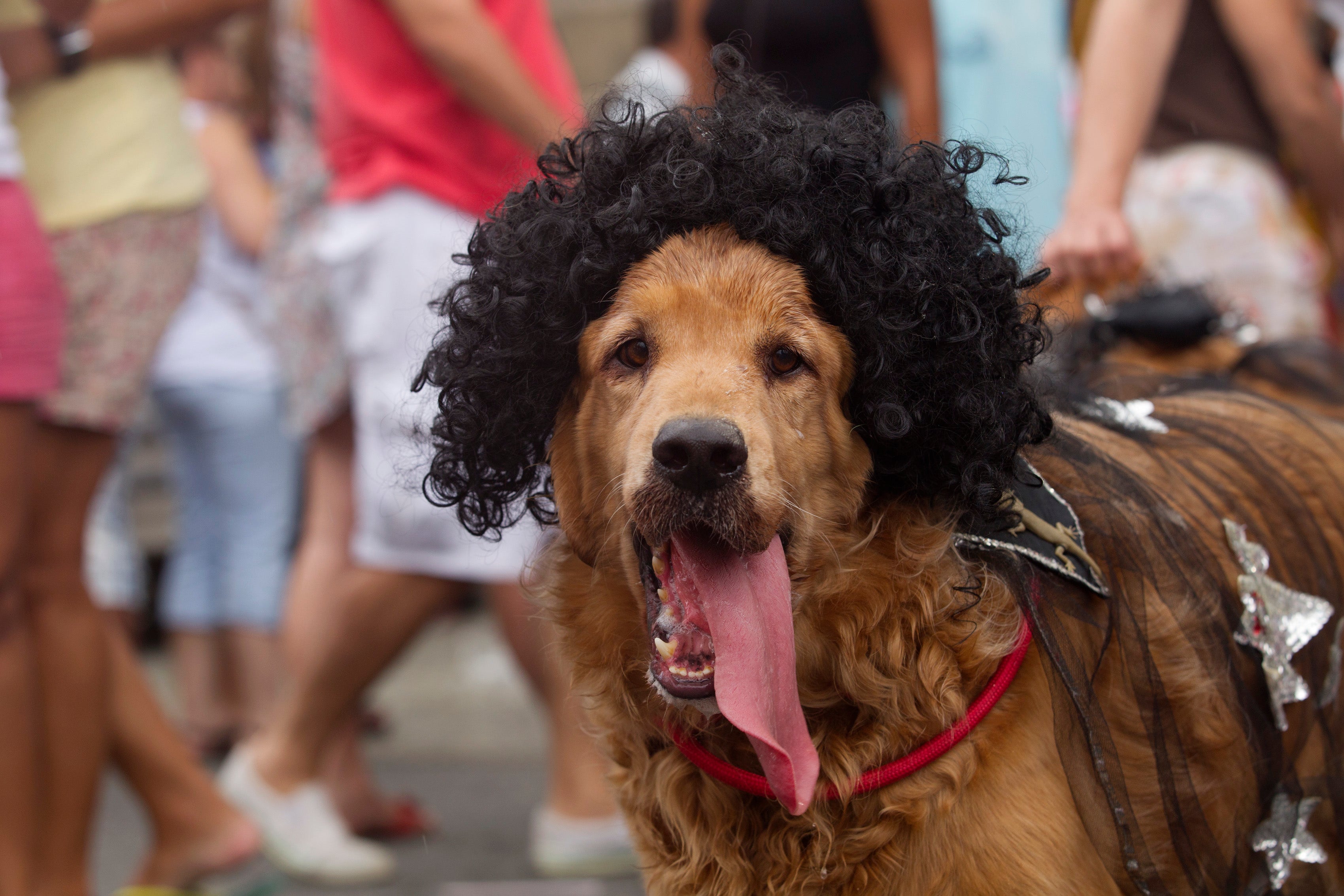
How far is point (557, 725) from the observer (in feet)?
12.3

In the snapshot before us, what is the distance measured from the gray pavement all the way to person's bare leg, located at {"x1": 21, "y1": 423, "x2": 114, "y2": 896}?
17.2 inches

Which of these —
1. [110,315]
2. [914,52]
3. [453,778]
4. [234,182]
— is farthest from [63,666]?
[914,52]

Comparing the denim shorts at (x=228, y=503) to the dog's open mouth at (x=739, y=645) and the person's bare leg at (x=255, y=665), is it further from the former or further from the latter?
the dog's open mouth at (x=739, y=645)

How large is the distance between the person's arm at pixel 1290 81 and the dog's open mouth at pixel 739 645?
6.58 feet

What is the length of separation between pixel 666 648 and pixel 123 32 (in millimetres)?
2313

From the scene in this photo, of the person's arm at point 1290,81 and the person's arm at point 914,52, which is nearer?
the person's arm at point 1290,81

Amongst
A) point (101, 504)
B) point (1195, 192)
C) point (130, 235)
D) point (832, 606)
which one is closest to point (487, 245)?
point (832, 606)

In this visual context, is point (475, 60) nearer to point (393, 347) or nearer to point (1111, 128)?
point (393, 347)

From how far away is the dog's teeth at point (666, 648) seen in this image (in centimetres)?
191

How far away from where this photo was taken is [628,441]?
1987mm

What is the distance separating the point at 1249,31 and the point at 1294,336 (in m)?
0.72

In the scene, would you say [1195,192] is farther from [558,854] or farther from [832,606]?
[558,854]

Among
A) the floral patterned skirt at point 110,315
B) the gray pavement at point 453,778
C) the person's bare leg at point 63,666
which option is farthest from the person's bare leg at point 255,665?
the floral patterned skirt at point 110,315

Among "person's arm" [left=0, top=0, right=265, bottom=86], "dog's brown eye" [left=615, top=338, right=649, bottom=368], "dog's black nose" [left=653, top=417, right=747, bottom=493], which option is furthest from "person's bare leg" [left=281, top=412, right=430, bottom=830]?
"dog's black nose" [left=653, top=417, right=747, bottom=493]
